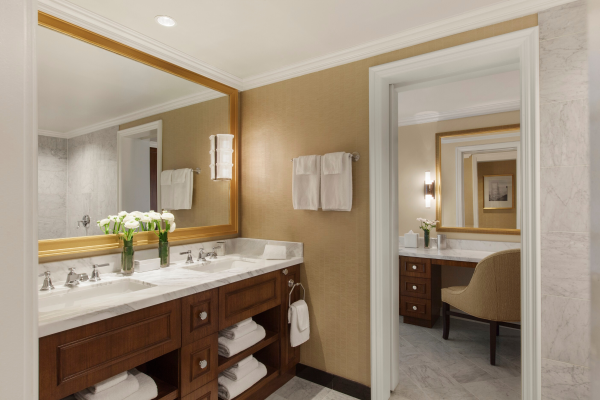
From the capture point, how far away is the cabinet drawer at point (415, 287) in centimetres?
328

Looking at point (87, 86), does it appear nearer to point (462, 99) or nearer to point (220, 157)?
point (220, 157)

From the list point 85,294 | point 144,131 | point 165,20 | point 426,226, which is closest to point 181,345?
point 85,294

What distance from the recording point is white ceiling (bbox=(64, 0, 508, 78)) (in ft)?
5.80

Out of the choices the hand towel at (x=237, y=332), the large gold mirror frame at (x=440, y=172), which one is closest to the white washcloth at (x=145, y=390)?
the hand towel at (x=237, y=332)

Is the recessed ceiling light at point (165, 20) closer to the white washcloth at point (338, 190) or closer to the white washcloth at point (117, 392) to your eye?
the white washcloth at point (338, 190)

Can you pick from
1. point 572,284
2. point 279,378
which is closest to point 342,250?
point 279,378

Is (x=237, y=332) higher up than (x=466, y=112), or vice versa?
(x=466, y=112)

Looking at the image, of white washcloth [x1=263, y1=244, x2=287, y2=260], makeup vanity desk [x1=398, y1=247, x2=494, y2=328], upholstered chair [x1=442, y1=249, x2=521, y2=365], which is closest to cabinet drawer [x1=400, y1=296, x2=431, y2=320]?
makeup vanity desk [x1=398, y1=247, x2=494, y2=328]

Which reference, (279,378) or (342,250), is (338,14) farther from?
(279,378)

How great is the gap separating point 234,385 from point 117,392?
0.68 metres

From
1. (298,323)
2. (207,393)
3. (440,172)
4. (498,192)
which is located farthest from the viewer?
(440,172)

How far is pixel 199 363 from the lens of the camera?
1.71m

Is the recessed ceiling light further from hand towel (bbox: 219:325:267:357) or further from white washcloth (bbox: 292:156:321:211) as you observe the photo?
hand towel (bbox: 219:325:267:357)

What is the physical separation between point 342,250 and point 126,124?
5.20ft
